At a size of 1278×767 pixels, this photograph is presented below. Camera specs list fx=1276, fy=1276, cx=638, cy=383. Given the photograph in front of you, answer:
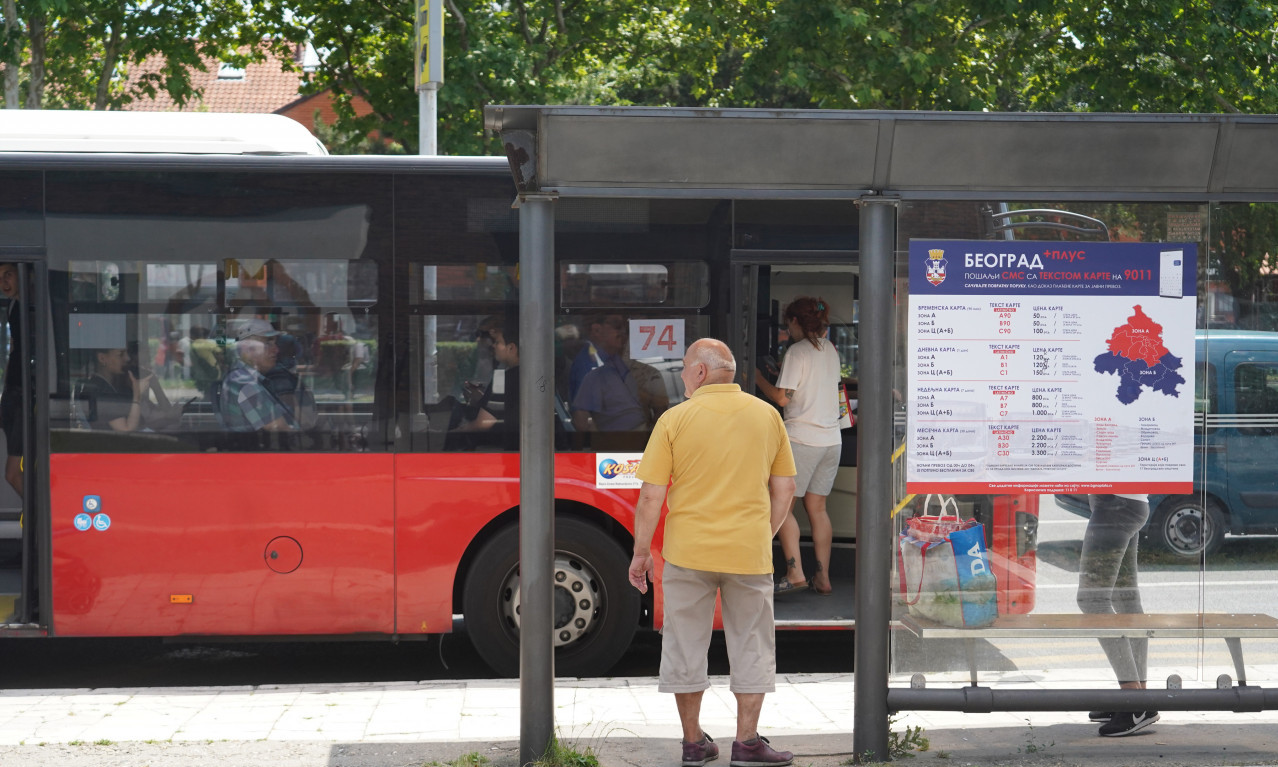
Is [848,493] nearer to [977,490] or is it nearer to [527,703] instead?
[977,490]

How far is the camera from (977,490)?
5.15 metres

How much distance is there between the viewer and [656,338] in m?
6.90

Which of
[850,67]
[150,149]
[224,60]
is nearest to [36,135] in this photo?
[150,149]

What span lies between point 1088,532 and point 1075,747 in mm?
886

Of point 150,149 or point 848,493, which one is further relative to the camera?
point 848,493

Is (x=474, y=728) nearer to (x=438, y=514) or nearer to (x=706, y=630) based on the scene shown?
(x=706, y=630)

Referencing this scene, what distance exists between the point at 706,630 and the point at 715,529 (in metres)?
0.44

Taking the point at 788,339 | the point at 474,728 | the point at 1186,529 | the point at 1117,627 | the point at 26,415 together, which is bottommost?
the point at 474,728

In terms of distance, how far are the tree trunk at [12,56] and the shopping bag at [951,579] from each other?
38.8 ft

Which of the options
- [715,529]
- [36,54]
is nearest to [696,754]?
[715,529]

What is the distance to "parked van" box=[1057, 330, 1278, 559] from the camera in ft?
17.2

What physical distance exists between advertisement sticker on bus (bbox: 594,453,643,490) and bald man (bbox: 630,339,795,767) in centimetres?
196

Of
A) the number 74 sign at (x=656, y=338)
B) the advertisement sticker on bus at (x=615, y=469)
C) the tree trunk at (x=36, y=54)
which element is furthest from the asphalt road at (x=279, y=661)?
the tree trunk at (x=36, y=54)

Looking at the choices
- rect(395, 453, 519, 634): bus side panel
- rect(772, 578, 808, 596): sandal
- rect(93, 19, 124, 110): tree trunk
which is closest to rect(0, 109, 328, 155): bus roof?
→ rect(395, 453, 519, 634): bus side panel
